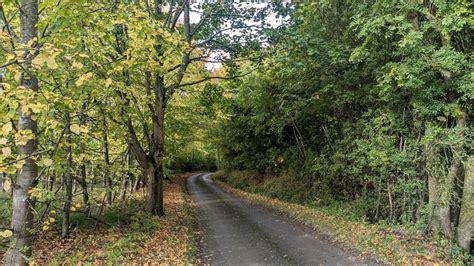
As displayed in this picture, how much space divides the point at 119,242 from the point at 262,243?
3.66m

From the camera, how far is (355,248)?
8.21m

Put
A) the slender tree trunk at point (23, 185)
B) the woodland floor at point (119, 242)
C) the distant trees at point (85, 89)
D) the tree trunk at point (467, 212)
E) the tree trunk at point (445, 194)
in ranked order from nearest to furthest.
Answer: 1. the distant trees at point (85, 89)
2. the slender tree trunk at point (23, 185)
3. the woodland floor at point (119, 242)
4. the tree trunk at point (467, 212)
5. the tree trunk at point (445, 194)

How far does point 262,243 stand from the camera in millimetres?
9195

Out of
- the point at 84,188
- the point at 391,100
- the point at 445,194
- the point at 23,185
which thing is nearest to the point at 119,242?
the point at 84,188

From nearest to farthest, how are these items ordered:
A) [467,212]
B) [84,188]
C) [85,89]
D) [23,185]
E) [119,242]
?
1. [23,185]
2. [85,89]
3. [119,242]
4. [467,212]
5. [84,188]

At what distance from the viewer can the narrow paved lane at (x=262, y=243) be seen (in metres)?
7.74

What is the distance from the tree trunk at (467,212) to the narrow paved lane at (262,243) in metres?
2.81

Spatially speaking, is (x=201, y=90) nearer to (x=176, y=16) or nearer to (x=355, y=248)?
(x=176, y=16)

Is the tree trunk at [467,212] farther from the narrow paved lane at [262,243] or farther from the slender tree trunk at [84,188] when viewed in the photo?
the slender tree trunk at [84,188]

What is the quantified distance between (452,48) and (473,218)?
4.05 m

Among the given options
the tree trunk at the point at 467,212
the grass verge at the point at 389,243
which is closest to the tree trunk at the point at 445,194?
the tree trunk at the point at 467,212

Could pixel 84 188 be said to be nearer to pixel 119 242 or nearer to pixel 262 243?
pixel 119 242

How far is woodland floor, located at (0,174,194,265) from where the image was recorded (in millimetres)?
7090

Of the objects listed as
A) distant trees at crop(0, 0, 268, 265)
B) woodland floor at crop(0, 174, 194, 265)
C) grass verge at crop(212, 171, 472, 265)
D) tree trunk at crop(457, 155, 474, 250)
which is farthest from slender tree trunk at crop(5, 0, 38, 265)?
tree trunk at crop(457, 155, 474, 250)
